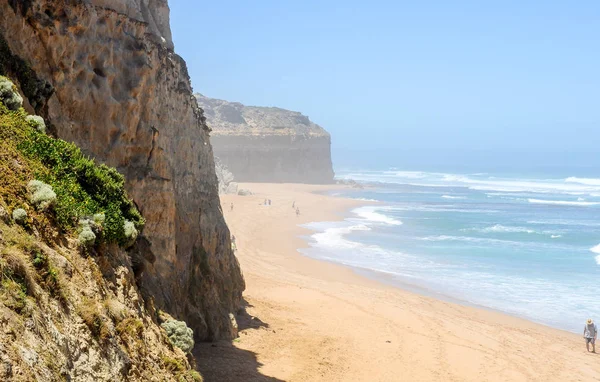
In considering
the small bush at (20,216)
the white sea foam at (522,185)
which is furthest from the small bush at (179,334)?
the white sea foam at (522,185)

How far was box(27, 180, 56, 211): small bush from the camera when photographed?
26.0 ft

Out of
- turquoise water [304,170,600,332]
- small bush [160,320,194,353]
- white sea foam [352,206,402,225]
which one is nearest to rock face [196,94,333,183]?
turquoise water [304,170,600,332]

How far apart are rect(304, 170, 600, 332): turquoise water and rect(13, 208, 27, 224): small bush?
20.8 metres

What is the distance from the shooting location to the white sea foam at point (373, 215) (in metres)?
49.5

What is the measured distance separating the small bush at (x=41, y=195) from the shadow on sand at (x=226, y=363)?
6.96m

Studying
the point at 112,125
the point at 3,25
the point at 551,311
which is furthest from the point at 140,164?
the point at 551,311

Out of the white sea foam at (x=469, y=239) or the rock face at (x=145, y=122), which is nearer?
the rock face at (x=145, y=122)

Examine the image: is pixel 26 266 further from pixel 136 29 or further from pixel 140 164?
pixel 136 29

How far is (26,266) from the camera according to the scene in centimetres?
666

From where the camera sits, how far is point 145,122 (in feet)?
46.7

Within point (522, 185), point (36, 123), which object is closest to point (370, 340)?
point (36, 123)

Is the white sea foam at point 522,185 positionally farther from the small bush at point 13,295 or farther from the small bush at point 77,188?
the small bush at point 13,295

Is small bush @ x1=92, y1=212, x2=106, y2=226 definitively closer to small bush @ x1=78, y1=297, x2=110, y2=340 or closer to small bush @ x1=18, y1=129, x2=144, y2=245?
small bush @ x1=18, y1=129, x2=144, y2=245

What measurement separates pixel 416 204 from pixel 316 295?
41829mm
